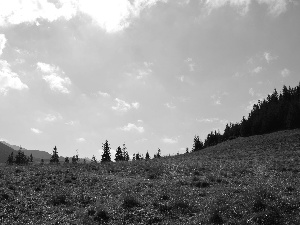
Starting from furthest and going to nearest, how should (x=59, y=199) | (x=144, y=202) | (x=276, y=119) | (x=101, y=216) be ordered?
(x=276, y=119) → (x=59, y=199) → (x=144, y=202) → (x=101, y=216)

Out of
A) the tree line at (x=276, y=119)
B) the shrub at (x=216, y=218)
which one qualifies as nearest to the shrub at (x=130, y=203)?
the shrub at (x=216, y=218)

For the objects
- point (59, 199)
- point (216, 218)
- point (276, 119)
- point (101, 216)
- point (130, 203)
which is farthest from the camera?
point (276, 119)

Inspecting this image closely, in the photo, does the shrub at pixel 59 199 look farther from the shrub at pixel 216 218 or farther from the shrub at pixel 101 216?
the shrub at pixel 216 218

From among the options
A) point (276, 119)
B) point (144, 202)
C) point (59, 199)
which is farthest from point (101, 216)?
point (276, 119)

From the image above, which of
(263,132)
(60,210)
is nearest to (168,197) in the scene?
(60,210)

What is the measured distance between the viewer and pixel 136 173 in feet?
95.8

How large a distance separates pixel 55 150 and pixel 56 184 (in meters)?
121

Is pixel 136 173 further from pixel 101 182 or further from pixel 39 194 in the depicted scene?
pixel 39 194

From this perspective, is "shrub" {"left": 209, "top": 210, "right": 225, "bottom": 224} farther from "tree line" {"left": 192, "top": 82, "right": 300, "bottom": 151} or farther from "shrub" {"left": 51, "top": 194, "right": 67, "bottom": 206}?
"tree line" {"left": 192, "top": 82, "right": 300, "bottom": 151}

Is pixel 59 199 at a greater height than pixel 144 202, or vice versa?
pixel 59 199

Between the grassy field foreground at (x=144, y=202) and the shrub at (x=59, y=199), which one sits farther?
the shrub at (x=59, y=199)

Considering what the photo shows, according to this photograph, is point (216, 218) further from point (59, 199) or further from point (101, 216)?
point (59, 199)

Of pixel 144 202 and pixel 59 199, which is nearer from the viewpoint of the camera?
pixel 144 202

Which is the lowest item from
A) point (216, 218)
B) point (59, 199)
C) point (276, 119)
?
point (216, 218)
